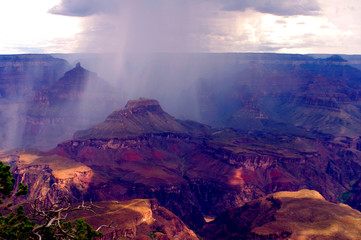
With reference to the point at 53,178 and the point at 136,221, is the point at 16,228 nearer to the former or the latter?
the point at 136,221

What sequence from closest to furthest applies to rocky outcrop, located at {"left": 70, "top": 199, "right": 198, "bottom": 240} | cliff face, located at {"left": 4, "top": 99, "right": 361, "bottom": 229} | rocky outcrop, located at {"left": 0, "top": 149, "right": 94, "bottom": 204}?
1. rocky outcrop, located at {"left": 70, "top": 199, "right": 198, "bottom": 240}
2. rocky outcrop, located at {"left": 0, "top": 149, "right": 94, "bottom": 204}
3. cliff face, located at {"left": 4, "top": 99, "right": 361, "bottom": 229}

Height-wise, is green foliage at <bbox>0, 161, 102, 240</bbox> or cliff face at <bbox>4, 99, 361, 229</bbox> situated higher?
green foliage at <bbox>0, 161, 102, 240</bbox>

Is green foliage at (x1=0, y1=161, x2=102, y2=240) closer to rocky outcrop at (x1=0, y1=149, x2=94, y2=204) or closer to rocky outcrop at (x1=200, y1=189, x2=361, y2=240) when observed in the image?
rocky outcrop at (x1=200, y1=189, x2=361, y2=240)

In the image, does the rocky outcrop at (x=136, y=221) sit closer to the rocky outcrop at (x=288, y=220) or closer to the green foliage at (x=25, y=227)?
the rocky outcrop at (x=288, y=220)

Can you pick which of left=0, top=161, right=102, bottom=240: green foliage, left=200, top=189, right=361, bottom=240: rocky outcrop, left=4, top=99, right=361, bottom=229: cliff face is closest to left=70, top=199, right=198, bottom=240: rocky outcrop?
left=200, top=189, right=361, bottom=240: rocky outcrop

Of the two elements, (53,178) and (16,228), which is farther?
(53,178)

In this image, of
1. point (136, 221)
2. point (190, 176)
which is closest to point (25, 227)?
point (136, 221)

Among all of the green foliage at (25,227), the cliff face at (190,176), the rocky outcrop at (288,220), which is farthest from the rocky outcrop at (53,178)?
the green foliage at (25,227)

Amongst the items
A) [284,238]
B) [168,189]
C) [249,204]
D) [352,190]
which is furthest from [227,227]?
[352,190]

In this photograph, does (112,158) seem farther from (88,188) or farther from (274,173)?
(274,173)
